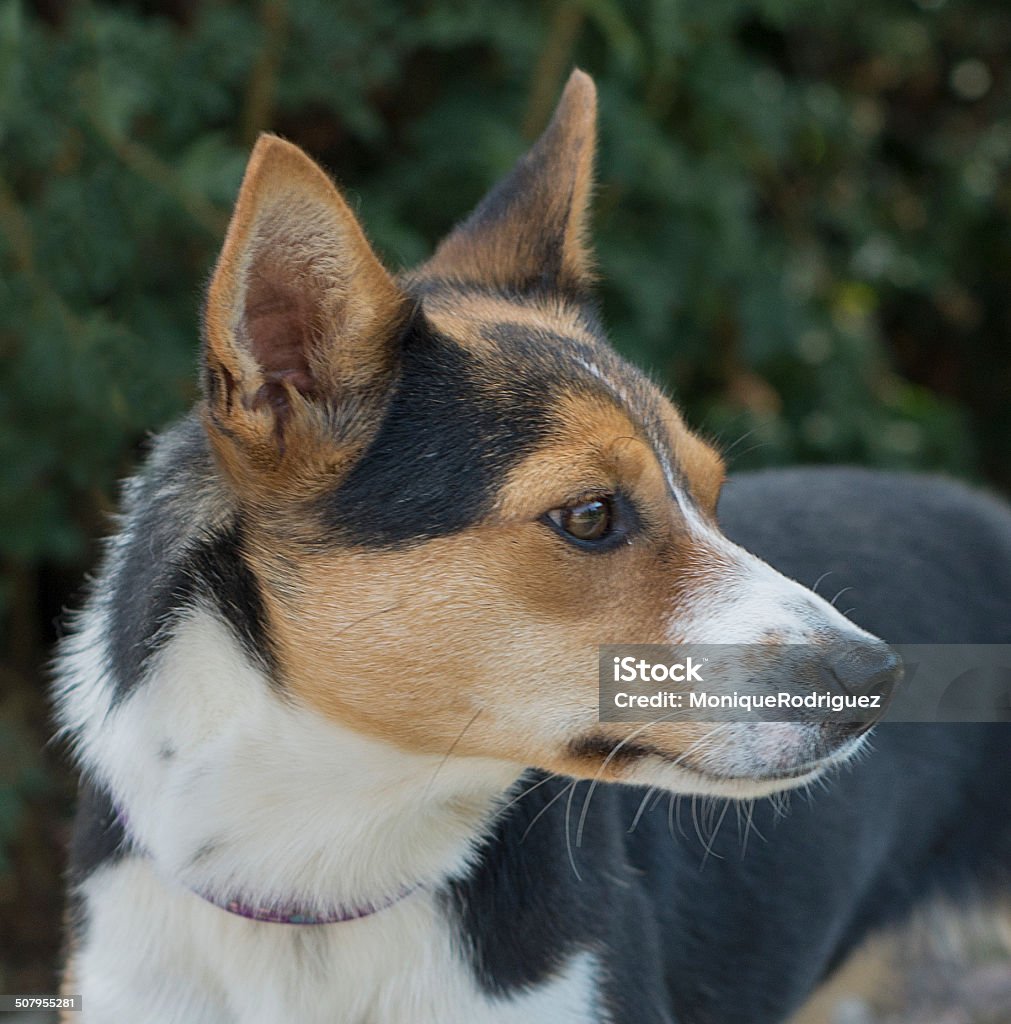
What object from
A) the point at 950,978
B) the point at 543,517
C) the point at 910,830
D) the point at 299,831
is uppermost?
the point at 543,517

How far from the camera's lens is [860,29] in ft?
19.5

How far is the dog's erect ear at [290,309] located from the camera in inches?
85.7

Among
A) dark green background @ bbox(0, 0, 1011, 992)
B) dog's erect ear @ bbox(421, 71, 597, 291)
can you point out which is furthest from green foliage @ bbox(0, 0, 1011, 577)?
dog's erect ear @ bbox(421, 71, 597, 291)

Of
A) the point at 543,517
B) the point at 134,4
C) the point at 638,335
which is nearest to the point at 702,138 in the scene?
the point at 638,335

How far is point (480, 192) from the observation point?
16.3 feet

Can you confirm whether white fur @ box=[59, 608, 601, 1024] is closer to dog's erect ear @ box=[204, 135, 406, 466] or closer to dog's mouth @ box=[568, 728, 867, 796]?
dog's mouth @ box=[568, 728, 867, 796]

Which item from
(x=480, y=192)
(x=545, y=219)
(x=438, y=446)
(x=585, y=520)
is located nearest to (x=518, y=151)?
(x=480, y=192)

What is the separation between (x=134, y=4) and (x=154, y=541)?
3362 mm

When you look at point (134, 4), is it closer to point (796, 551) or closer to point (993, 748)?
point (796, 551)

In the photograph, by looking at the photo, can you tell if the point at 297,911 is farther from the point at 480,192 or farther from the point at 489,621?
the point at 480,192

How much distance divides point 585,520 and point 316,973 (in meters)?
0.96

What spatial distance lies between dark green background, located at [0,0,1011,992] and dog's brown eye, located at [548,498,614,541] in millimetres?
1354

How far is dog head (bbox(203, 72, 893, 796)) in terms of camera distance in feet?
7.56

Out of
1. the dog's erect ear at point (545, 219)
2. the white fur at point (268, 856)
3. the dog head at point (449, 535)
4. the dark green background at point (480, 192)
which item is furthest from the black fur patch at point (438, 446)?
the dark green background at point (480, 192)
